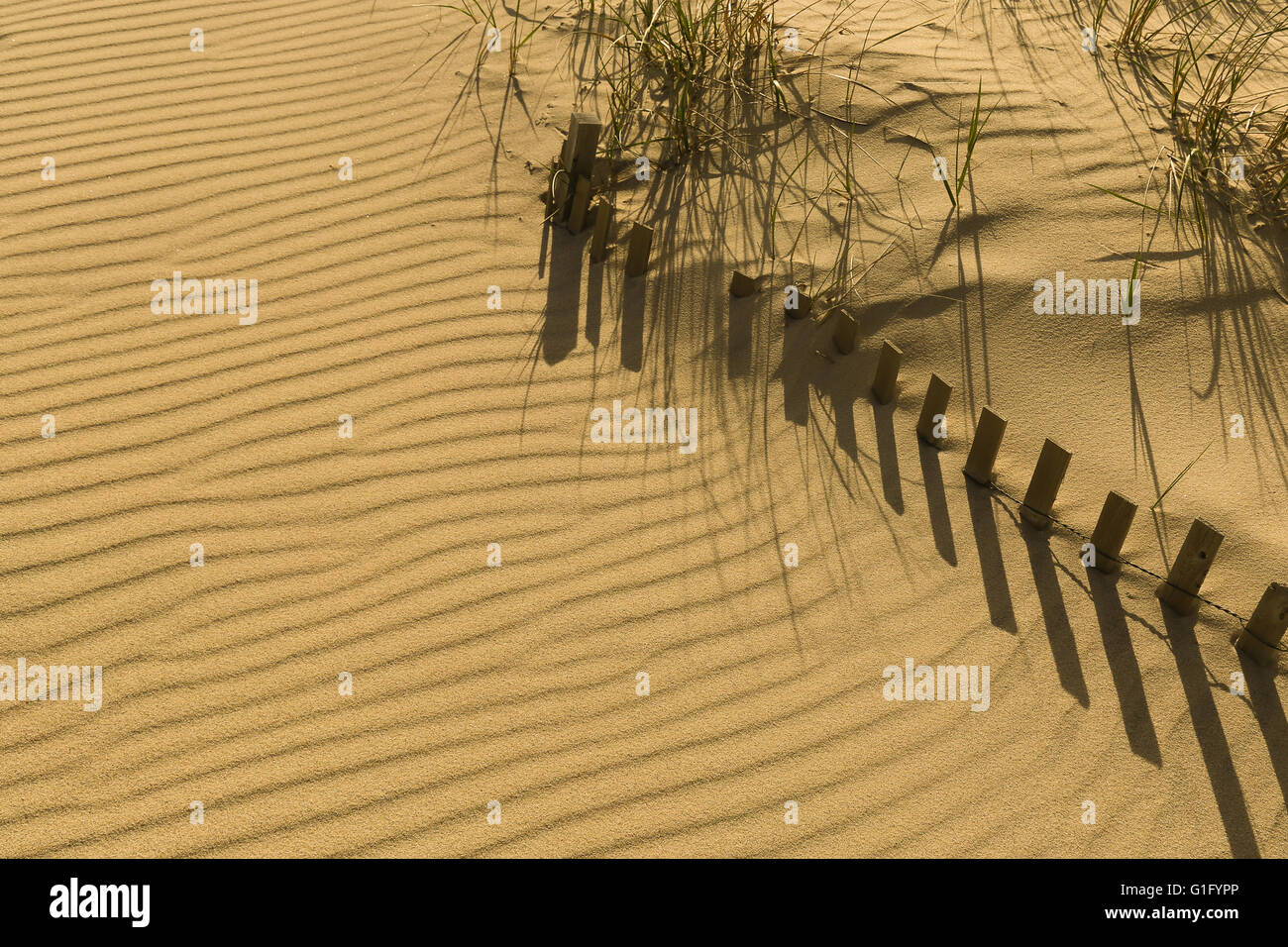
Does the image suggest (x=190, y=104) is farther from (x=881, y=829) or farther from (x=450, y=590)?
(x=881, y=829)

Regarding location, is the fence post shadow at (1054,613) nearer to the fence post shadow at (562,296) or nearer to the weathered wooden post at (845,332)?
the weathered wooden post at (845,332)

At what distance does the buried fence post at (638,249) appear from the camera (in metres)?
4.55

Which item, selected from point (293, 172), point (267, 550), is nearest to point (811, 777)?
point (267, 550)

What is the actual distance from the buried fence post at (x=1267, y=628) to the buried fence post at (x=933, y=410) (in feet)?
3.93

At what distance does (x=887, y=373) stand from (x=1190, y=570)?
1.27 metres

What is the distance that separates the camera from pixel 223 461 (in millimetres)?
3943

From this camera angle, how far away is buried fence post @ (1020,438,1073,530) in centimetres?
369

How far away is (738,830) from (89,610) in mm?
2187

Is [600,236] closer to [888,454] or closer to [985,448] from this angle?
[888,454]

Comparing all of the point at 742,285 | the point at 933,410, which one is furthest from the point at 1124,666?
the point at 742,285
